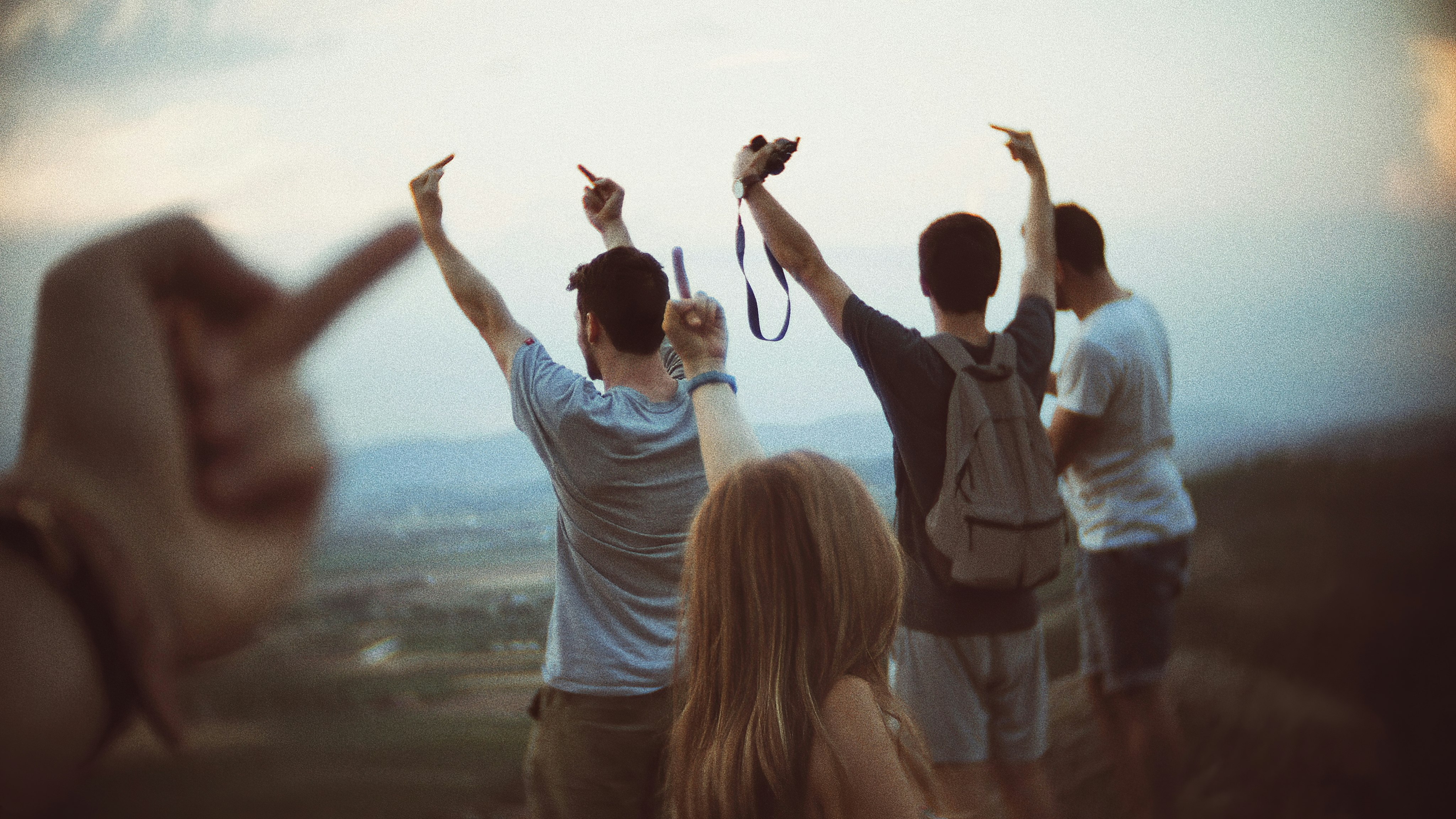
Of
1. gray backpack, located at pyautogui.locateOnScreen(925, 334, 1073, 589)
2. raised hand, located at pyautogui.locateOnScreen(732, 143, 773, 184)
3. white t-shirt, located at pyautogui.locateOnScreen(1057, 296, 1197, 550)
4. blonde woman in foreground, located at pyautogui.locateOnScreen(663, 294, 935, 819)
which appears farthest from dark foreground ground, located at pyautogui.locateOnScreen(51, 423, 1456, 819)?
blonde woman in foreground, located at pyautogui.locateOnScreen(663, 294, 935, 819)

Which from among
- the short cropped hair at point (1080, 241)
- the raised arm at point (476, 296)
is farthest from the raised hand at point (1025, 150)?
the raised arm at point (476, 296)

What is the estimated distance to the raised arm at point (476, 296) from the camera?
65.7 inches

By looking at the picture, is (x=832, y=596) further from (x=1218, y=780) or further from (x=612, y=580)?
(x=1218, y=780)

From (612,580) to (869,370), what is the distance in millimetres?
590

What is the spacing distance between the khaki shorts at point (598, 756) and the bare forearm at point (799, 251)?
29.5 inches

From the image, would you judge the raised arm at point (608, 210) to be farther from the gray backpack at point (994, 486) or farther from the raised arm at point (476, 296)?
the gray backpack at point (994, 486)

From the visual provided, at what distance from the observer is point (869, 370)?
6.04 feet

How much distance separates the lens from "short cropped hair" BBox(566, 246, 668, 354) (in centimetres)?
166

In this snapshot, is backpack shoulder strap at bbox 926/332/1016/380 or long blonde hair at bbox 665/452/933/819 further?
backpack shoulder strap at bbox 926/332/1016/380

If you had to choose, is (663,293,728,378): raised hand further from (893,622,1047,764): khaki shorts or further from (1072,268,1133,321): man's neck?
(1072,268,1133,321): man's neck

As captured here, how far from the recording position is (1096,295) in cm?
230

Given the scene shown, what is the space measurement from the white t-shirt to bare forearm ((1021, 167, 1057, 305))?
0.50ft

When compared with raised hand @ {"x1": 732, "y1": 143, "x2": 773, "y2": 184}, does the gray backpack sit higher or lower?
lower

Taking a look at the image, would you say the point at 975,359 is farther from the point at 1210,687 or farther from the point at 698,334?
the point at 1210,687
